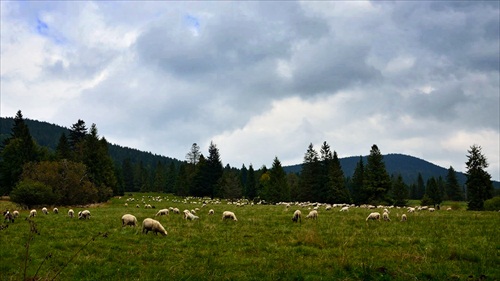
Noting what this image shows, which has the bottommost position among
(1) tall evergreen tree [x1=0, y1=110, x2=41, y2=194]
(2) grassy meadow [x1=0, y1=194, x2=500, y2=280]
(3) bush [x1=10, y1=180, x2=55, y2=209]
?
(2) grassy meadow [x1=0, y1=194, x2=500, y2=280]

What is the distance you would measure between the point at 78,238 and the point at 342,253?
13.2 meters

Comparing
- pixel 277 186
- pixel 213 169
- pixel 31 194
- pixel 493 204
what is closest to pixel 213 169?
Result: pixel 213 169

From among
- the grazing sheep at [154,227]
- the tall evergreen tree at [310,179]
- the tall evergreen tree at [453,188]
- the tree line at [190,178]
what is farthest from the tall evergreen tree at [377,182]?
the grazing sheep at [154,227]

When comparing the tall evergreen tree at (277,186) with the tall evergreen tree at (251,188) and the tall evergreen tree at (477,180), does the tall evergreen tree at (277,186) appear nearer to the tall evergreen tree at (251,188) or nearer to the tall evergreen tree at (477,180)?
the tall evergreen tree at (251,188)

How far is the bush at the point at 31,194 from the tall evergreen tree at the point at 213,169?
2040 inches

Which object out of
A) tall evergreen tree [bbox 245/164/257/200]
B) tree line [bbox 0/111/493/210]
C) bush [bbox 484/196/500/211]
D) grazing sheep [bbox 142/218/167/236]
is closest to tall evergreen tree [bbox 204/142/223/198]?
tree line [bbox 0/111/493/210]

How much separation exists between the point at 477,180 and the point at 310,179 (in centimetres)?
3373

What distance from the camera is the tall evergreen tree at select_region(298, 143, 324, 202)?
82.0m

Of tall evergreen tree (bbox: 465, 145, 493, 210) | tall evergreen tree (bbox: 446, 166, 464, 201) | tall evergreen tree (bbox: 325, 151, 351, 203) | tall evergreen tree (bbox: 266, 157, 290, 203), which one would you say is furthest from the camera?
tall evergreen tree (bbox: 446, 166, 464, 201)

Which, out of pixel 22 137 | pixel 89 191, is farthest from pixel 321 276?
pixel 22 137

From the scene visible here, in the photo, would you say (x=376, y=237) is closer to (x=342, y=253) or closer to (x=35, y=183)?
(x=342, y=253)

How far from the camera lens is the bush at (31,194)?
4341 cm

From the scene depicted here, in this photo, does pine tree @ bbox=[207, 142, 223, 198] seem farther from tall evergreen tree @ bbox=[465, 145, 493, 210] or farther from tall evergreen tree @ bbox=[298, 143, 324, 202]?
tall evergreen tree @ bbox=[465, 145, 493, 210]

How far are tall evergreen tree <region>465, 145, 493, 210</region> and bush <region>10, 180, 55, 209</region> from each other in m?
68.9
